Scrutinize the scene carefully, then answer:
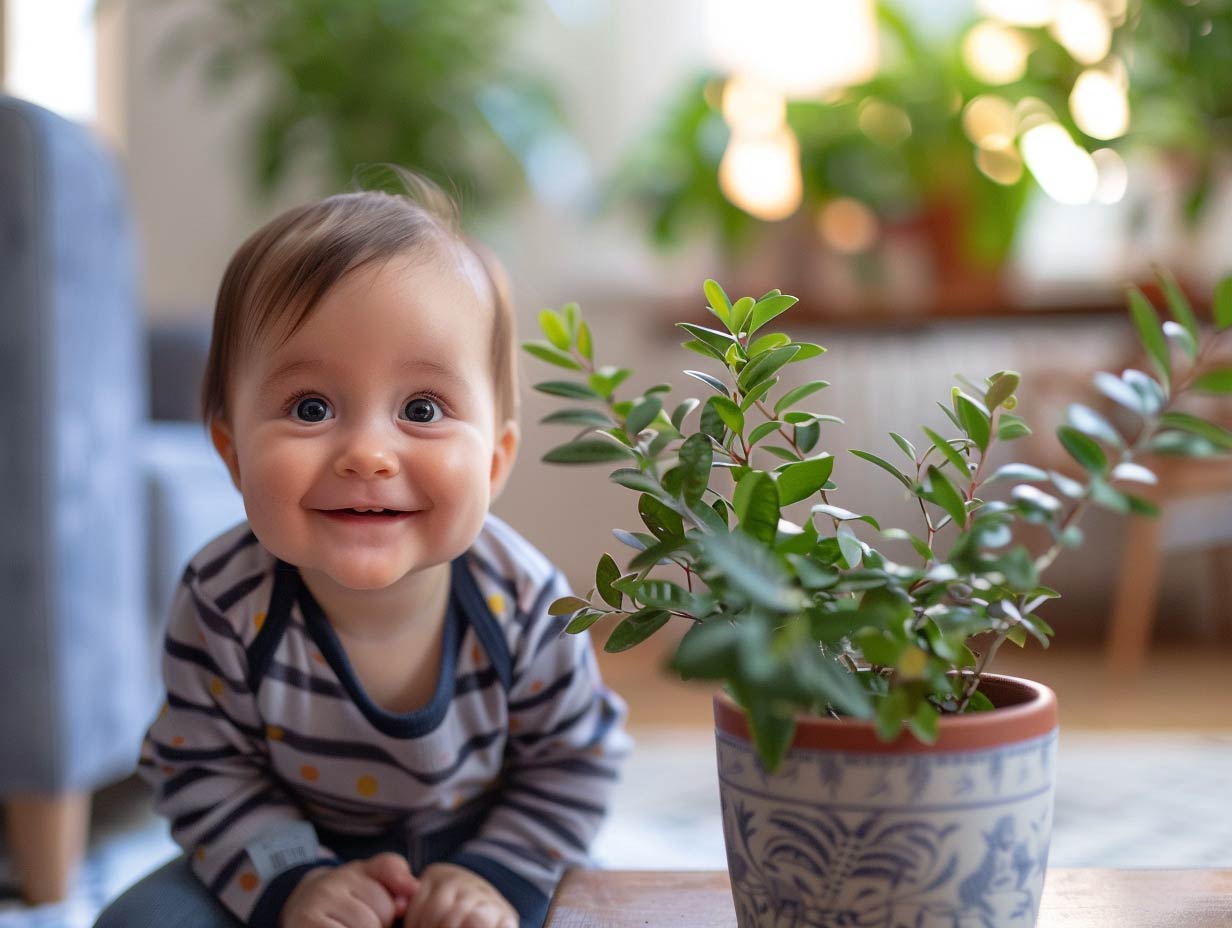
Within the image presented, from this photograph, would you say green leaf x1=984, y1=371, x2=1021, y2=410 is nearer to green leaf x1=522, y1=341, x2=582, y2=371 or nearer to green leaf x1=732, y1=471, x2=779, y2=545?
green leaf x1=732, y1=471, x2=779, y2=545

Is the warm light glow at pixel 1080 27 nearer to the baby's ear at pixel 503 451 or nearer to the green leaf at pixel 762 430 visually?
the baby's ear at pixel 503 451

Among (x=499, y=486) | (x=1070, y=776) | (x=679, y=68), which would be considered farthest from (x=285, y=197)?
(x=499, y=486)

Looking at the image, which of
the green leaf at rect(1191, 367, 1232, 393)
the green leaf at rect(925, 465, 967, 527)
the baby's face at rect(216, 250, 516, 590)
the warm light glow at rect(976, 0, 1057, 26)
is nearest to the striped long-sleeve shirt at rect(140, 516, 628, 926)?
the baby's face at rect(216, 250, 516, 590)

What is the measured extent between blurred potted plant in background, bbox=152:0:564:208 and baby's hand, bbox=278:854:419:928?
85.4 inches

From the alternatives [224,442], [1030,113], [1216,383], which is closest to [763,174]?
[1030,113]

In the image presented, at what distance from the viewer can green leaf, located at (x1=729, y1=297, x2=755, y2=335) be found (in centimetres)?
62

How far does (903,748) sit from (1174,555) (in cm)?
270

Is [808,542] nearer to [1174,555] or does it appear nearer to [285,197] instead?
[1174,555]

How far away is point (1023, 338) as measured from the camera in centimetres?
302

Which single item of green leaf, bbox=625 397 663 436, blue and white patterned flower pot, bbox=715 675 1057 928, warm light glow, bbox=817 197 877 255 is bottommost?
blue and white patterned flower pot, bbox=715 675 1057 928

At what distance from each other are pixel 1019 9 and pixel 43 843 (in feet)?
8.96

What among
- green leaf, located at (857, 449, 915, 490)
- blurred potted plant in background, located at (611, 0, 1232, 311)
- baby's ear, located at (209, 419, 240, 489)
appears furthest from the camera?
blurred potted plant in background, located at (611, 0, 1232, 311)

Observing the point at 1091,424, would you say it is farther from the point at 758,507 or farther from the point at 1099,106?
the point at 1099,106

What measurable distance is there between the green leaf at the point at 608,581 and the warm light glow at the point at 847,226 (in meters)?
2.32
